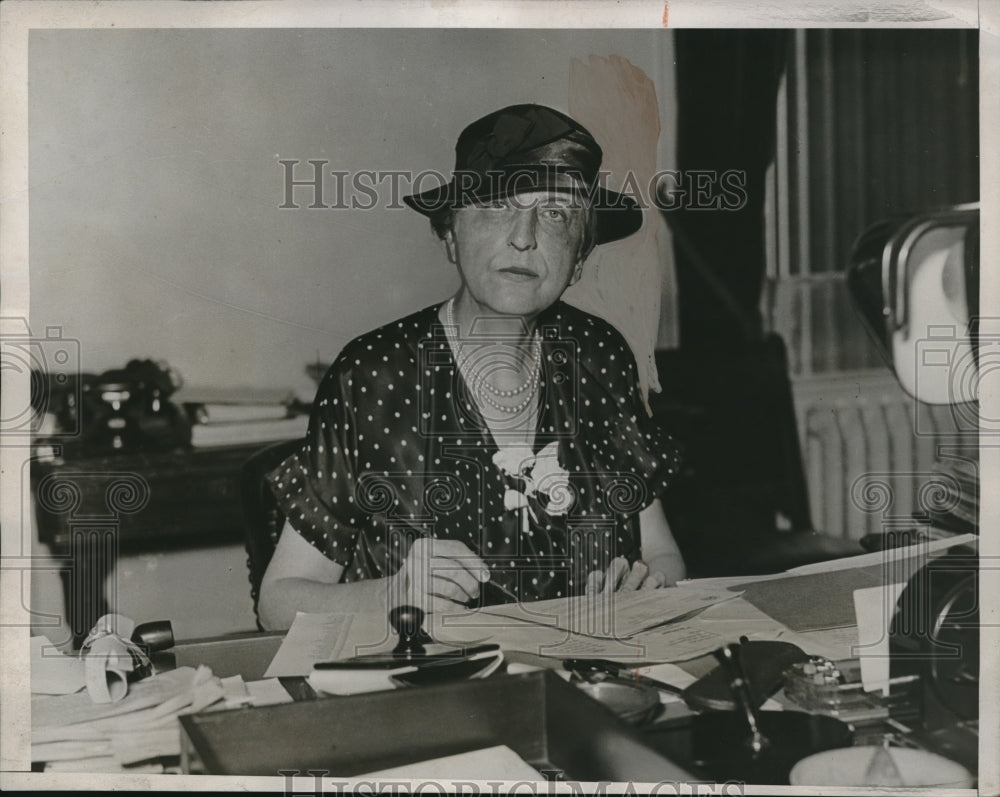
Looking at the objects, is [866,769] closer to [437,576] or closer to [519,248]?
[437,576]

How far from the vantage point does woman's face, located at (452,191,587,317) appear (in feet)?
6.88

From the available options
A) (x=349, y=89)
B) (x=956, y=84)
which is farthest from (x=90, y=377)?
(x=956, y=84)

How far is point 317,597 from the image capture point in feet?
6.96

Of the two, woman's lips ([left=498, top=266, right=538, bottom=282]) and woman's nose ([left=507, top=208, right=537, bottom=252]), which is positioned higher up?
woman's nose ([left=507, top=208, right=537, bottom=252])

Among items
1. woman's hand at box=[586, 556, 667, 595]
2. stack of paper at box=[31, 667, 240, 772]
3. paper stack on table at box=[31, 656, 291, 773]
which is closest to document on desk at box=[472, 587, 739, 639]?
woman's hand at box=[586, 556, 667, 595]

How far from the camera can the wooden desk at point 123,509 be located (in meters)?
2.12

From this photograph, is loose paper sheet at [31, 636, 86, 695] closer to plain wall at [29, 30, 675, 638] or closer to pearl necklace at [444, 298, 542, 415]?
plain wall at [29, 30, 675, 638]

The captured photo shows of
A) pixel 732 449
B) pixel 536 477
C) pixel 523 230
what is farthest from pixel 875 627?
pixel 523 230

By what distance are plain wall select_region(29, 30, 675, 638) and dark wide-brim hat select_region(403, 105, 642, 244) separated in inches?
1.3

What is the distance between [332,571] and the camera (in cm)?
212

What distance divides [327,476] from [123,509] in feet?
1.49

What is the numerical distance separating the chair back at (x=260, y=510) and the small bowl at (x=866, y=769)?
114 centimetres

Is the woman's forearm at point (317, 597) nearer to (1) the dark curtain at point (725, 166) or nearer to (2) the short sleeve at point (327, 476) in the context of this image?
(2) the short sleeve at point (327, 476)

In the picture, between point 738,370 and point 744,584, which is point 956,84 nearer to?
point 738,370
